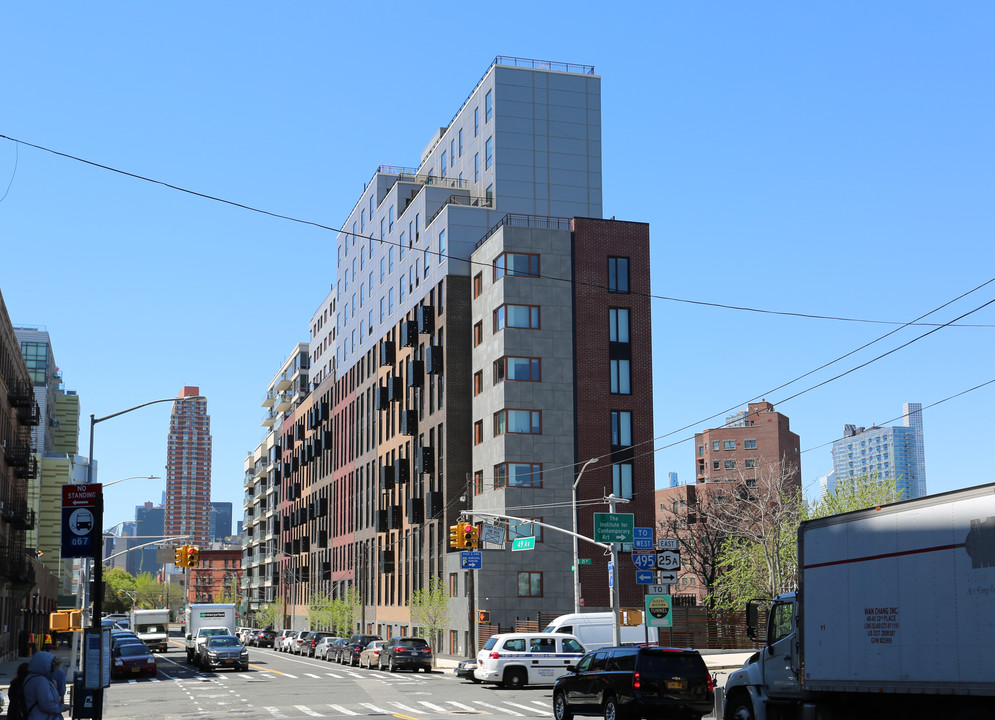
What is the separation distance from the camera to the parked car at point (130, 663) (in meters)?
51.2

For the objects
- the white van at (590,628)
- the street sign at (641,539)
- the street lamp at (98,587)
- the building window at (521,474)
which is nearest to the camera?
the street lamp at (98,587)

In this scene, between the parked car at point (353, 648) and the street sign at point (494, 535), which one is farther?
the parked car at point (353, 648)

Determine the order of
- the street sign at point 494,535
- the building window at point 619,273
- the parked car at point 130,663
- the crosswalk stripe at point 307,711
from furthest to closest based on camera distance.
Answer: the building window at point 619,273, the street sign at point 494,535, the parked car at point 130,663, the crosswalk stripe at point 307,711

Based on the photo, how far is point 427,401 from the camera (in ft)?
259

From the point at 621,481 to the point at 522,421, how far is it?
691 cm

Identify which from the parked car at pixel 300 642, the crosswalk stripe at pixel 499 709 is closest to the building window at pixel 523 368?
the parked car at pixel 300 642

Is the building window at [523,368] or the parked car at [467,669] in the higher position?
the building window at [523,368]

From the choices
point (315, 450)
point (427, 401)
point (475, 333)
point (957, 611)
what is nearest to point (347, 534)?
point (315, 450)

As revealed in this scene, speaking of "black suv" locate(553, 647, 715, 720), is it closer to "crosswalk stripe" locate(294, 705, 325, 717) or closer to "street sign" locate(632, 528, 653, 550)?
"crosswalk stripe" locate(294, 705, 325, 717)

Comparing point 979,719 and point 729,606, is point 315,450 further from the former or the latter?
point 979,719

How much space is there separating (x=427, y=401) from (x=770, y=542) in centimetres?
2467

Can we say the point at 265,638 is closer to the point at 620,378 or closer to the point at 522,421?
the point at 522,421

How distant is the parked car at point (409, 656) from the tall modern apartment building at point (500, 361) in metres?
3.97

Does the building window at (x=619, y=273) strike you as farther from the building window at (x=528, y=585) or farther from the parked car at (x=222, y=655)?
the parked car at (x=222, y=655)
